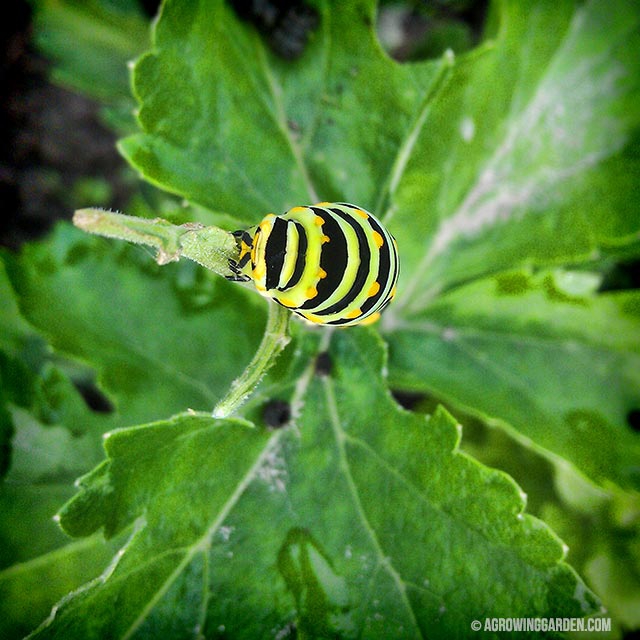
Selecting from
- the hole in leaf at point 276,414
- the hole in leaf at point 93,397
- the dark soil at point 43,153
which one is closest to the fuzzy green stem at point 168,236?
the hole in leaf at point 276,414

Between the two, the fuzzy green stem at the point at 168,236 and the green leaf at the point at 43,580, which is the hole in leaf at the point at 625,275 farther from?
the green leaf at the point at 43,580

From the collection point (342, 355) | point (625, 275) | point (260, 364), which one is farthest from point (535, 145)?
point (260, 364)

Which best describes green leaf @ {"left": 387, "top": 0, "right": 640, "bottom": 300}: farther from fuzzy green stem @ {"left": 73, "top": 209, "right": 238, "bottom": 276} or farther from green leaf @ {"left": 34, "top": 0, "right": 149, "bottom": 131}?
green leaf @ {"left": 34, "top": 0, "right": 149, "bottom": 131}

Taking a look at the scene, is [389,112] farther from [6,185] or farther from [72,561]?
[6,185]

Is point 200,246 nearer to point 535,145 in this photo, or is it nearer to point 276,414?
point 276,414

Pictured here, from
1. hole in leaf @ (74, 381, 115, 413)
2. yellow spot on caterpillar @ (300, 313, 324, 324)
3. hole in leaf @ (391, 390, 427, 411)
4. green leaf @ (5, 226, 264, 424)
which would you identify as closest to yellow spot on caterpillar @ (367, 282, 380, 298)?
yellow spot on caterpillar @ (300, 313, 324, 324)

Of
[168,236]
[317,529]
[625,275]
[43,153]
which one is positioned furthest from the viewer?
[43,153]

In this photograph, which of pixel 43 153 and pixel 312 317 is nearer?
pixel 312 317
